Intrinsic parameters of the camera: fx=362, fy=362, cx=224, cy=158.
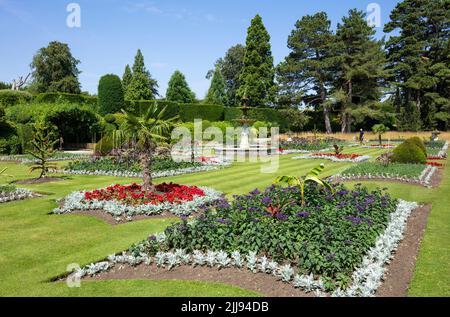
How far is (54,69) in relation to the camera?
155 ft

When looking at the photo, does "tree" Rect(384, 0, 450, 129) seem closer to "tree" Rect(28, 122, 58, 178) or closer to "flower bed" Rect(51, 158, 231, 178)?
"flower bed" Rect(51, 158, 231, 178)

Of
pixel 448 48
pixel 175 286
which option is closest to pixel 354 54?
pixel 448 48

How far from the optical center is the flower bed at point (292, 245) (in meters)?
4.96

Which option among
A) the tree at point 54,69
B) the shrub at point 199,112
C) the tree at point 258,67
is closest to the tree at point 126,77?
the tree at point 54,69

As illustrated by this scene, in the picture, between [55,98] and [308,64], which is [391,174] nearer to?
[55,98]

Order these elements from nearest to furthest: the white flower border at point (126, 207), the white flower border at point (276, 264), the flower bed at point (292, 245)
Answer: the white flower border at point (276, 264), the flower bed at point (292, 245), the white flower border at point (126, 207)

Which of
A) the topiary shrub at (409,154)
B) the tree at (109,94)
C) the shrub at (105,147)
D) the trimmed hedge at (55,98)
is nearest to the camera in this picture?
the topiary shrub at (409,154)

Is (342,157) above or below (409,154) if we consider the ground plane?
below

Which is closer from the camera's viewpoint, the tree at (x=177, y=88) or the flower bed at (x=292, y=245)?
the flower bed at (x=292, y=245)

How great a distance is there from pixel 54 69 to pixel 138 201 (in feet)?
A: 148

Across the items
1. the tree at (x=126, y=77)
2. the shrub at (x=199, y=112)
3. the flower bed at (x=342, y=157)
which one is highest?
the tree at (x=126, y=77)

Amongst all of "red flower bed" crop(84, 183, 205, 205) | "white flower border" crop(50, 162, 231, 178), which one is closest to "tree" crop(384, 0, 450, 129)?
"white flower border" crop(50, 162, 231, 178)

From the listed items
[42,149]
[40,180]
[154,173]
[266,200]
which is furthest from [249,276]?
[40,180]

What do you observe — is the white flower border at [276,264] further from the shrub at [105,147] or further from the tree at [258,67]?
the tree at [258,67]
